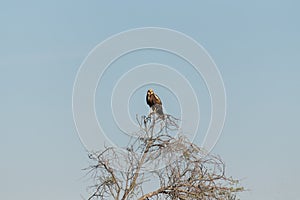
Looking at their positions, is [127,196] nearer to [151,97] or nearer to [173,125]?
[173,125]

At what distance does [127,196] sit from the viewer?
33.4ft

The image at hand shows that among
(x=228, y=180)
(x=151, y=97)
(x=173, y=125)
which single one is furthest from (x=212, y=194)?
(x=151, y=97)

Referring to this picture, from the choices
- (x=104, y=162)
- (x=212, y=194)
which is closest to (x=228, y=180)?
(x=212, y=194)

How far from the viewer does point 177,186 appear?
10.3 meters

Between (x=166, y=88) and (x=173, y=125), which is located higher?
(x=166, y=88)

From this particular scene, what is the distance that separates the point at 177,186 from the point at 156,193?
318 millimetres

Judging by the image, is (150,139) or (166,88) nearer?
(150,139)

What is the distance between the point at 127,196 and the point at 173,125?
1265 mm

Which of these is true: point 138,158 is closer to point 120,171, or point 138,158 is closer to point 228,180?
point 120,171

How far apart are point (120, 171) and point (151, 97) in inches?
68.3

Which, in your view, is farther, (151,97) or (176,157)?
(151,97)

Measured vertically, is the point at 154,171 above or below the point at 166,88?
below

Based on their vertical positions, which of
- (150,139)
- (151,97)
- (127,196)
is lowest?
(127,196)

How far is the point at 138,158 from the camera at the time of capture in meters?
10.2
